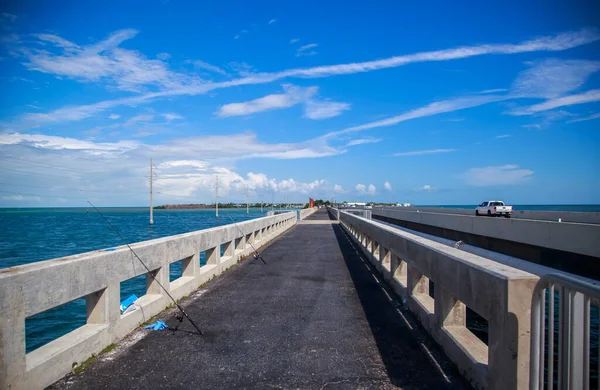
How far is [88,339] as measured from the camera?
511 centimetres

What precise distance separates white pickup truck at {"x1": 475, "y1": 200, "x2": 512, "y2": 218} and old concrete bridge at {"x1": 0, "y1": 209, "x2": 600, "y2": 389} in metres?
36.8

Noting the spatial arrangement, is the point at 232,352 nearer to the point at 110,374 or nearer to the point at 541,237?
the point at 110,374

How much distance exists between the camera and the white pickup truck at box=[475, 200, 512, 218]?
41.7 metres

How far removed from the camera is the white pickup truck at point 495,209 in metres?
41.7

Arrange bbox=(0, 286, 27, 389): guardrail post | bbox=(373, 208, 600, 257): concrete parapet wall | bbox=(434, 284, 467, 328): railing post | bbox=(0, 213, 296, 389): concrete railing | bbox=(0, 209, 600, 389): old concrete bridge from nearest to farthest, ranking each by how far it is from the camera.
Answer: bbox=(0, 209, 600, 389): old concrete bridge
bbox=(0, 286, 27, 389): guardrail post
bbox=(0, 213, 296, 389): concrete railing
bbox=(434, 284, 467, 328): railing post
bbox=(373, 208, 600, 257): concrete parapet wall

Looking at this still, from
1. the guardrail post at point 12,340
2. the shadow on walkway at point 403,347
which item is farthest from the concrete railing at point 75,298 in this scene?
the shadow on walkway at point 403,347

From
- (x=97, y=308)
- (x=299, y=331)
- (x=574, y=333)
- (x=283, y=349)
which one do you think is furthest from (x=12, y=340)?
(x=574, y=333)

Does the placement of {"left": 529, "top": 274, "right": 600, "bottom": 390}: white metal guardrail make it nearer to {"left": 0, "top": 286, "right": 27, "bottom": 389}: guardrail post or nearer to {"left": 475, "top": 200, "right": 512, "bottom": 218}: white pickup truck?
{"left": 0, "top": 286, "right": 27, "bottom": 389}: guardrail post

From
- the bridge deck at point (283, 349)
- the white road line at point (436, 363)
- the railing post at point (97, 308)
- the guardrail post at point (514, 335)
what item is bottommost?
the bridge deck at point (283, 349)

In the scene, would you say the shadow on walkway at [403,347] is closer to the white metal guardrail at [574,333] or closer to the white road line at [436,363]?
the white road line at [436,363]

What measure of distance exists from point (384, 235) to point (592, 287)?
7858 mm

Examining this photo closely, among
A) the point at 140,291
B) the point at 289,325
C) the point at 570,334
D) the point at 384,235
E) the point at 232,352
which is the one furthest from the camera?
the point at 140,291

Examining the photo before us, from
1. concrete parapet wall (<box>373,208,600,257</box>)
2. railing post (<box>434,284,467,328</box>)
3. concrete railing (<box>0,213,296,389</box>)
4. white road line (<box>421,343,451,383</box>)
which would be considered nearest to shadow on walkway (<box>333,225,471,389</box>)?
white road line (<box>421,343,451,383</box>)

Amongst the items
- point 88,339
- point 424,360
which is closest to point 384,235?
point 424,360
